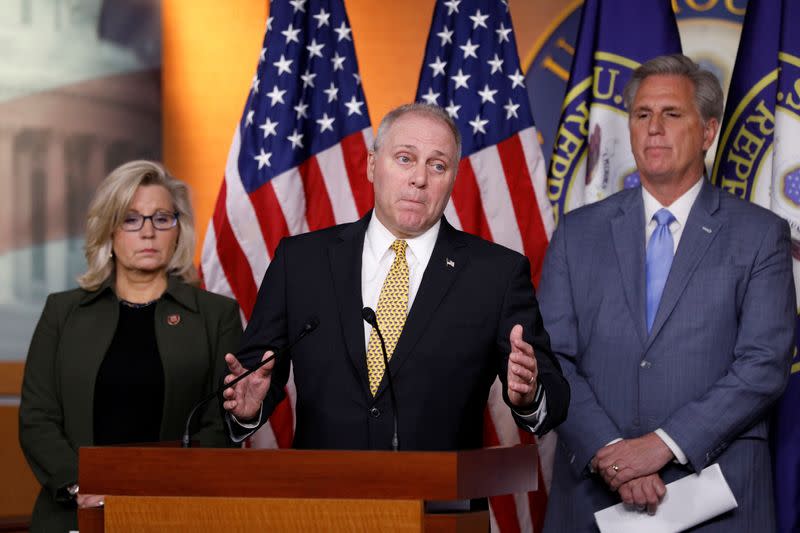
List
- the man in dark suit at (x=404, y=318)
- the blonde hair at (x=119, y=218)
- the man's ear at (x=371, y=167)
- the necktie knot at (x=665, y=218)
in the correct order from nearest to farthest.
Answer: the man in dark suit at (x=404, y=318), the man's ear at (x=371, y=167), the necktie knot at (x=665, y=218), the blonde hair at (x=119, y=218)

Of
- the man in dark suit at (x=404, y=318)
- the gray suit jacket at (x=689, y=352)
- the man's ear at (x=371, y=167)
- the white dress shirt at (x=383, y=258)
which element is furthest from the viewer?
the gray suit jacket at (x=689, y=352)

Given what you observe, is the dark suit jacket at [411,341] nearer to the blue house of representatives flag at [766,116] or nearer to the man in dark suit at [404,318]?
the man in dark suit at [404,318]

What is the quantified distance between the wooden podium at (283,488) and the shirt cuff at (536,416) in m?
0.40

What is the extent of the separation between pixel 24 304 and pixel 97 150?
0.70 meters

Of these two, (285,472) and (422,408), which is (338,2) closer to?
(422,408)

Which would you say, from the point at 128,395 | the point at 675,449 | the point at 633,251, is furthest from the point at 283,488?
the point at 633,251

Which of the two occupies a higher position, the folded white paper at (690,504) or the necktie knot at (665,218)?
the necktie knot at (665,218)

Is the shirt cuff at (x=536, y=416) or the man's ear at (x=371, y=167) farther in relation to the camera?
the man's ear at (x=371, y=167)

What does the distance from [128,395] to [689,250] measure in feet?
5.46

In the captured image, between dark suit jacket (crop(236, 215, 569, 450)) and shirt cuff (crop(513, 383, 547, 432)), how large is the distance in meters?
0.02

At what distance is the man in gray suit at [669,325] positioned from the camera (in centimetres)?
295

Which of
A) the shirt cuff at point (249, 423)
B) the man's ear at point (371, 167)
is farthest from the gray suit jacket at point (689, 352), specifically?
the shirt cuff at point (249, 423)

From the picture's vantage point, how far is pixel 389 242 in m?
2.79

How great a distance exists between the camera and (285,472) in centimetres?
190
